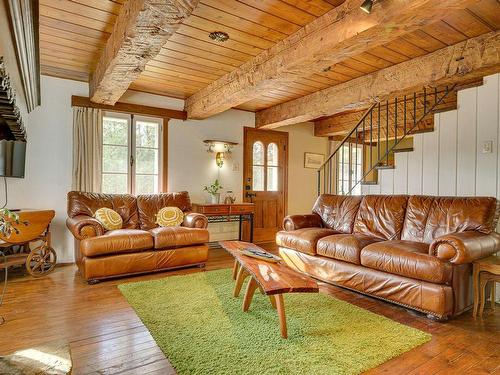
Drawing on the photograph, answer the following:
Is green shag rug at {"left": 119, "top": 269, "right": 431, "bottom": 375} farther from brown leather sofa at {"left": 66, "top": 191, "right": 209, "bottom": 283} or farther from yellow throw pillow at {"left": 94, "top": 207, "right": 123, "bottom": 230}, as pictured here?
yellow throw pillow at {"left": 94, "top": 207, "right": 123, "bottom": 230}

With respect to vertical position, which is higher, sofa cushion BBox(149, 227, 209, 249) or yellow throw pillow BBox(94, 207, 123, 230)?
yellow throw pillow BBox(94, 207, 123, 230)

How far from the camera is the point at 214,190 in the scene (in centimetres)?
527

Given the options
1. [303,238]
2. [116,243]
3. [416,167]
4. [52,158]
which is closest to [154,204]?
[116,243]

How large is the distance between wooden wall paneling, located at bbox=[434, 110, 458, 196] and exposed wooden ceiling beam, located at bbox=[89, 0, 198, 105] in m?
2.85

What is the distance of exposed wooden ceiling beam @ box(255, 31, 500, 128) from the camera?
283 cm

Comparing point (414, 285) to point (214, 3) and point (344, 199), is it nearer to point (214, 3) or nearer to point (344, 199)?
point (344, 199)

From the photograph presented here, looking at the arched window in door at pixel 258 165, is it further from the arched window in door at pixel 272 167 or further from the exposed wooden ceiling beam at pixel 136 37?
the exposed wooden ceiling beam at pixel 136 37

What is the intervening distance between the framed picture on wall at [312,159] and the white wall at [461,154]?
110 inches

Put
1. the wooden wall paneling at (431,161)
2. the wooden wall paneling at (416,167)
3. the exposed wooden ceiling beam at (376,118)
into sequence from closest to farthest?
the wooden wall paneling at (431,161) < the wooden wall paneling at (416,167) < the exposed wooden ceiling beam at (376,118)

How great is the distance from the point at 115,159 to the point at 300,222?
110 inches

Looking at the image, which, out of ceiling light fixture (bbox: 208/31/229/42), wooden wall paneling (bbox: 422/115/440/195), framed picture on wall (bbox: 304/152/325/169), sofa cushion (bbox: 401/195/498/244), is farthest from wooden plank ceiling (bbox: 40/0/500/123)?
framed picture on wall (bbox: 304/152/325/169)

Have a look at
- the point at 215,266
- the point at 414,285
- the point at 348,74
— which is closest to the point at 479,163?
the point at 414,285

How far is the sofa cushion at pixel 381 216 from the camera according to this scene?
11.1 ft

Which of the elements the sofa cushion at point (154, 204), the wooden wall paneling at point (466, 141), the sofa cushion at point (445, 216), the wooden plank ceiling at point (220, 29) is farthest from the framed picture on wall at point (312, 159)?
the wooden wall paneling at point (466, 141)
